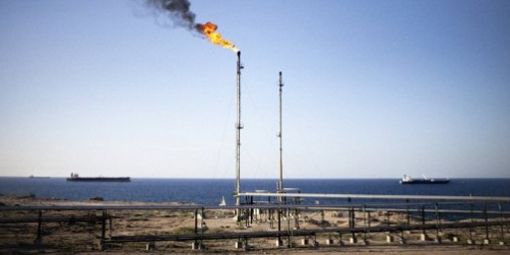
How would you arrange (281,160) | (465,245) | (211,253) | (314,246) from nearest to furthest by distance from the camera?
(211,253) → (314,246) → (465,245) → (281,160)

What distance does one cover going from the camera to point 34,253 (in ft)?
33.3

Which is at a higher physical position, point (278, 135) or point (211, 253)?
point (278, 135)

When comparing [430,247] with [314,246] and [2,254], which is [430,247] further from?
[2,254]

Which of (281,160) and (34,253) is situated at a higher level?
(281,160)

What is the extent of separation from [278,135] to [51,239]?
20.9 m

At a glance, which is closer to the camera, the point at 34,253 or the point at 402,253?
the point at 34,253

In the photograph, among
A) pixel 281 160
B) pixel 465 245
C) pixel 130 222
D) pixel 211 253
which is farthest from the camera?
pixel 281 160

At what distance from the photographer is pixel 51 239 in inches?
544

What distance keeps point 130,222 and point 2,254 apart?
14161 mm

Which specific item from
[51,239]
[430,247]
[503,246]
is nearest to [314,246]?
[430,247]

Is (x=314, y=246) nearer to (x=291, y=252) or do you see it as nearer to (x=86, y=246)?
(x=291, y=252)

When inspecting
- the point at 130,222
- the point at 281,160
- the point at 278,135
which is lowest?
the point at 130,222

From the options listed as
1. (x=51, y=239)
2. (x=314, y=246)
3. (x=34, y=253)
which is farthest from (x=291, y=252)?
(x=51, y=239)

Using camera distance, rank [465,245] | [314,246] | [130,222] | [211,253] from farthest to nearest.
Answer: [130,222] → [465,245] → [314,246] → [211,253]
